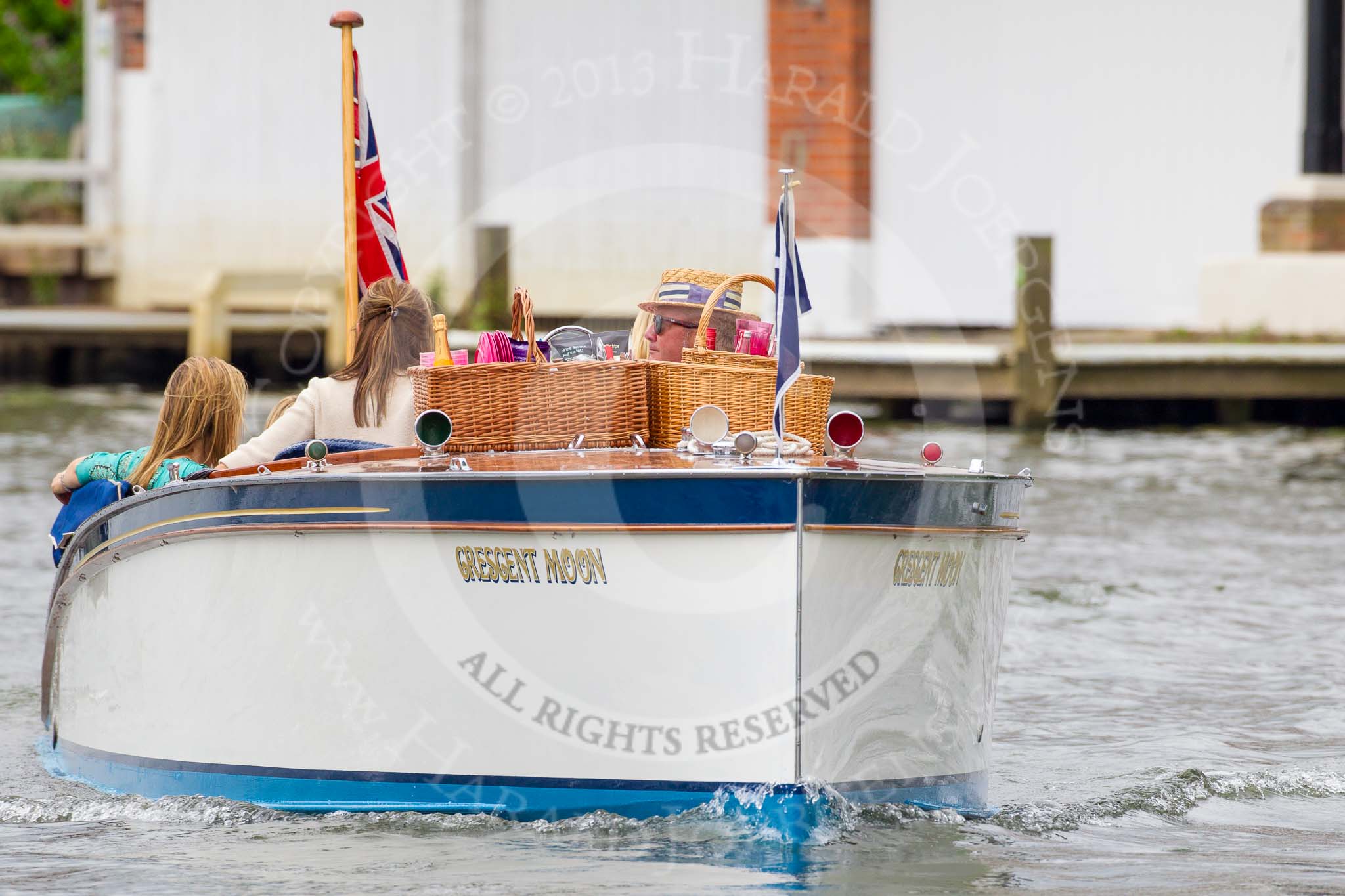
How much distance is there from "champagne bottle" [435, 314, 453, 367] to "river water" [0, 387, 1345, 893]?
47.2 inches

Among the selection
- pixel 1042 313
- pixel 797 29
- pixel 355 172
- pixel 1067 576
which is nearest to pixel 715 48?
pixel 797 29

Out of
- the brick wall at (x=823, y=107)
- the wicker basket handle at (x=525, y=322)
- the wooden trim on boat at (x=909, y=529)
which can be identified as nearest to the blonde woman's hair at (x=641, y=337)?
the wicker basket handle at (x=525, y=322)

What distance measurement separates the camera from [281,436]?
216 inches

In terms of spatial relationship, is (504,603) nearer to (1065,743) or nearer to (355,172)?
(355,172)

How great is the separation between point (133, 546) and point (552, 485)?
4.78 feet

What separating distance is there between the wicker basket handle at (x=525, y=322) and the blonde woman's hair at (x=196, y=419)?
86 centimetres

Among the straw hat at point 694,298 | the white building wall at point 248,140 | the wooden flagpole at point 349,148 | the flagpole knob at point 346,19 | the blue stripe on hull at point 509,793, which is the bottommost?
the blue stripe on hull at point 509,793

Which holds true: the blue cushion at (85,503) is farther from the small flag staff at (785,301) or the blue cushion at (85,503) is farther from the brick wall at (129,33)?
the brick wall at (129,33)

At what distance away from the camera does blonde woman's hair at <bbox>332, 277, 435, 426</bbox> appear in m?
5.57

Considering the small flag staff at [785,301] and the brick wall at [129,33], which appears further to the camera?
the brick wall at [129,33]

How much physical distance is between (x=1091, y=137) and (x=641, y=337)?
41.3ft

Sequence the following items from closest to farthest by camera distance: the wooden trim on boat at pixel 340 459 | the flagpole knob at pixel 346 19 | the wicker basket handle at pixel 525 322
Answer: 1. the wooden trim on boat at pixel 340 459
2. the wicker basket handle at pixel 525 322
3. the flagpole knob at pixel 346 19

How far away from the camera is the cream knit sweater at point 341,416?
5551mm

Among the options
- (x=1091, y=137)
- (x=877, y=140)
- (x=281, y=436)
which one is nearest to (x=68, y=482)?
(x=281, y=436)
